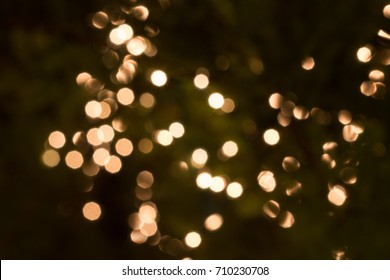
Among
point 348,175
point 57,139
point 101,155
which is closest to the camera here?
point 348,175

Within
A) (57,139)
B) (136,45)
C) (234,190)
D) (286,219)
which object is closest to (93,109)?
(57,139)

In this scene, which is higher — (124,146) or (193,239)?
(124,146)

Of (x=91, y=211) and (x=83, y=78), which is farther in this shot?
(x=91, y=211)

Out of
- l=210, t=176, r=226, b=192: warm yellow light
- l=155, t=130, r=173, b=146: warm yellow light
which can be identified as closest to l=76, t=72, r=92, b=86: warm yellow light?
l=155, t=130, r=173, b=146: warm yellow light

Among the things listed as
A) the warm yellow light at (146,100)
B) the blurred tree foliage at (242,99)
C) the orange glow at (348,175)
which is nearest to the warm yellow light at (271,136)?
the blurred tree foliage at (242,99)

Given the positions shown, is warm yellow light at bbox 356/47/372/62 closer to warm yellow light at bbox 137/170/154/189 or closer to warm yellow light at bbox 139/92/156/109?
warm yellow light at bbox 139/92/156/109

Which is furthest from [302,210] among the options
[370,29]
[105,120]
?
[105,120]

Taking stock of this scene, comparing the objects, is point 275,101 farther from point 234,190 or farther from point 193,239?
Result: point 193,239
